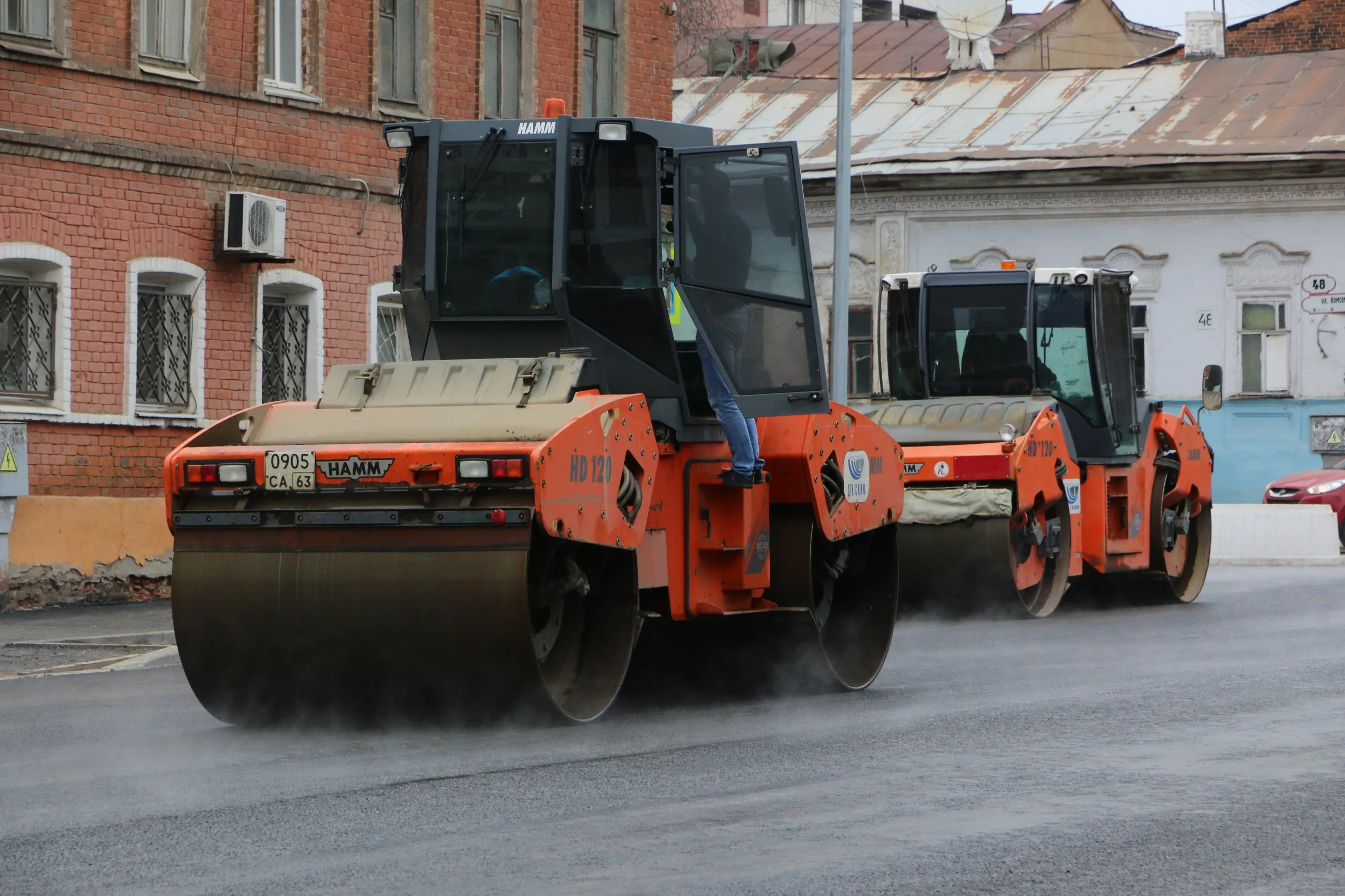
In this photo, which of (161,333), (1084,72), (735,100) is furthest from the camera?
(735,100)

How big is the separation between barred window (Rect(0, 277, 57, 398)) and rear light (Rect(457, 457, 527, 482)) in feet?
35.8

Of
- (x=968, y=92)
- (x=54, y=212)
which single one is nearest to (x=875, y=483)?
(x=54, y=212)

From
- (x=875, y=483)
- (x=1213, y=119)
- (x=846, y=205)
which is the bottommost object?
(x=875, y=483)

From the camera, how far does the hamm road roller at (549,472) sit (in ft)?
28.9

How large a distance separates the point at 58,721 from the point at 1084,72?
36416 mm

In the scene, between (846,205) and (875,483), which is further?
(846,205)

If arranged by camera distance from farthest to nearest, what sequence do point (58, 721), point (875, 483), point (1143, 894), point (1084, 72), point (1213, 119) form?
point (1084, 72) < point (1213, 119) < point (875, 483) < point (58, 721) < point (1143, 894)

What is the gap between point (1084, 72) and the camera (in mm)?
43625

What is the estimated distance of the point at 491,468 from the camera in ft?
28.6

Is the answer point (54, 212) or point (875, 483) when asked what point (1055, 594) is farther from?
point (54, 212)

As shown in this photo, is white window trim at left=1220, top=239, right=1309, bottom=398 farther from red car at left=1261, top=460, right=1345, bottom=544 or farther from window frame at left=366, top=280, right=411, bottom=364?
window frame at left=366, top=280, right=411, bottom=364

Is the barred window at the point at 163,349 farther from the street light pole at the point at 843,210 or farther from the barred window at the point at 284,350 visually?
the street light pole at the point at 843,210

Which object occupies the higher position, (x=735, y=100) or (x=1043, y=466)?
(x=735, y=100)

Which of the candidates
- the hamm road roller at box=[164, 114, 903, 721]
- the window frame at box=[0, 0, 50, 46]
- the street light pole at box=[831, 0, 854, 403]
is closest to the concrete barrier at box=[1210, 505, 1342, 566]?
the street light pole at box=[831, 0, 854, 403]
